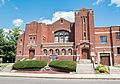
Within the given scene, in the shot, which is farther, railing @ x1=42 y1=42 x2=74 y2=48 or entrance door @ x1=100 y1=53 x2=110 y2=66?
railing @ x1=42 y1=42 x2=74 y2=48

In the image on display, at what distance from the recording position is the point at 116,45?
3559 centimetres

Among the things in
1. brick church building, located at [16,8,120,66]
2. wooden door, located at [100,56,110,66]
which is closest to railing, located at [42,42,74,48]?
brick church building, located at [16,8,120,66]

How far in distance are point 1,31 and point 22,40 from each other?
1389 centimetres

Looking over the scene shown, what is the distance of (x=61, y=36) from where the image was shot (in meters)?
41.0

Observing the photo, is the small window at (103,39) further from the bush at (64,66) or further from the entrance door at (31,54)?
the entrance door at (31,54)

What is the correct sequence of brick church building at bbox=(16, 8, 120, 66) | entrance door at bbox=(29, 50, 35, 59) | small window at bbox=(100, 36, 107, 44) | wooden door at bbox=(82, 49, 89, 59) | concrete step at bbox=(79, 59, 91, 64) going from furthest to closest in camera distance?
entrance door at bbox=(29, 50, 35, 59) < small window at bbox=(100, 36, 107, 44) < wooden door at bbox=(82, 49, 89, 59) < brick church building at bbox=(16, 8, 120, 66) < concrete step at bbox=(79, 59, 91, 64)

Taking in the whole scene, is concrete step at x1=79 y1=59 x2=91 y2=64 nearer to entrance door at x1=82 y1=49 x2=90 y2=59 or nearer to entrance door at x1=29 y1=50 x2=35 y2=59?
entrance door at x1=82 y1=49 x2=90 y2=59

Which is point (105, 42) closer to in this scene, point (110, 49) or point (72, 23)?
point (110, 49)

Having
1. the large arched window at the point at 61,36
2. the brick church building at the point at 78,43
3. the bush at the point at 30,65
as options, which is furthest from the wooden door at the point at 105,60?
the bush at the point at 30,65

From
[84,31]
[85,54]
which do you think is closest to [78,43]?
[85,54]

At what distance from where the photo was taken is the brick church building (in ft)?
118

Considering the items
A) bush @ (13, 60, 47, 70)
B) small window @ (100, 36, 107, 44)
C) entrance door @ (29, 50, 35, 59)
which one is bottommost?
bush @ (13, 60, 47, 70)

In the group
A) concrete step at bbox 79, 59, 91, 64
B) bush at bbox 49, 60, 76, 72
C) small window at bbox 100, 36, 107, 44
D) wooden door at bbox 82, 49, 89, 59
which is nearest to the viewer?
bush at bbox 49, 60, 76, 72

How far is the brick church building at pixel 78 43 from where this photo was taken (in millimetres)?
35844
